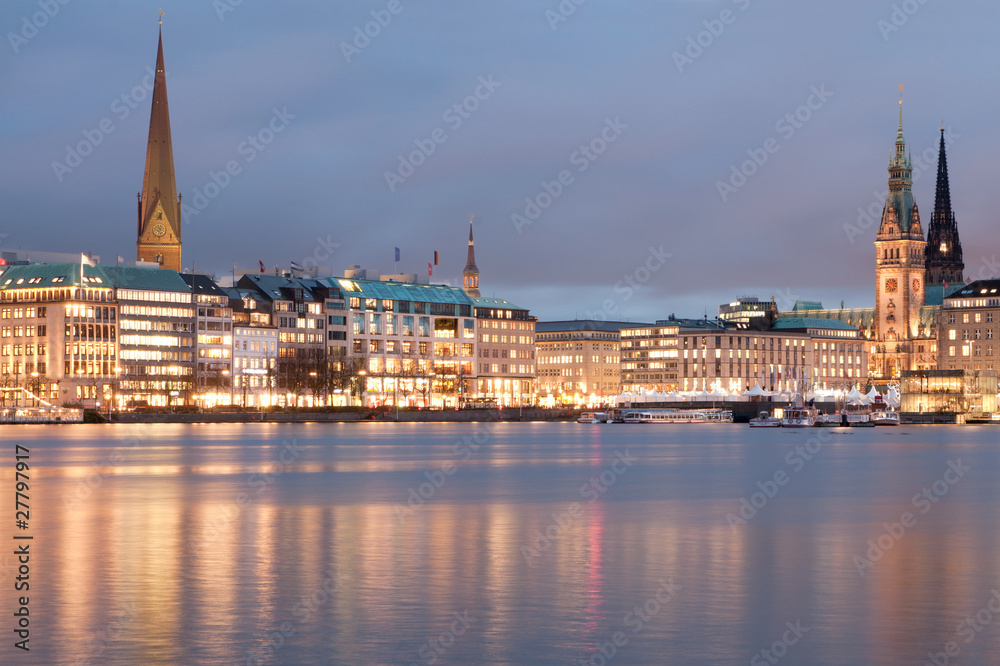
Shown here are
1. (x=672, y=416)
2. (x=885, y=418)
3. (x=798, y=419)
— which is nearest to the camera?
(x=798, y=419)

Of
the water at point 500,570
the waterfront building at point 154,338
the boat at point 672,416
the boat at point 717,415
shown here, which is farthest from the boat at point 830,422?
the water at point 500,570

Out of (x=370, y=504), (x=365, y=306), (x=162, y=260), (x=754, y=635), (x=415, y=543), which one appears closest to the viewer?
(x=754, y=635)

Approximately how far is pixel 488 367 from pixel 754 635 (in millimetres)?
177243

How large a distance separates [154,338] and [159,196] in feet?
130

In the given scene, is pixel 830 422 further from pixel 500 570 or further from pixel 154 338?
pixel 500 570

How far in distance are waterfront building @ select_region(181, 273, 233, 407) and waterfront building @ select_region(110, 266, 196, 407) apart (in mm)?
900

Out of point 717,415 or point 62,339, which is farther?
point 717,415

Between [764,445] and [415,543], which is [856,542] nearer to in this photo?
[415,543]

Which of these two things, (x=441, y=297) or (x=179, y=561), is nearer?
(x=179, y=561)

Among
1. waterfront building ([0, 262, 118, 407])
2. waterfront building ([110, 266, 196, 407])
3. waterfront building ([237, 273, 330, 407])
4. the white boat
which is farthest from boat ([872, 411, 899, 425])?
waterfront building ([0, 262, 118, 407])

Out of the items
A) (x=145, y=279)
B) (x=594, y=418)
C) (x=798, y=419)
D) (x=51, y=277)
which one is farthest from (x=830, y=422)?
(x=51, y=277)

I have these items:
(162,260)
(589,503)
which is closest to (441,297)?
(162,260)

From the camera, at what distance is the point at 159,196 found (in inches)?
7603

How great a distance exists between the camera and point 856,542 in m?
30.6
